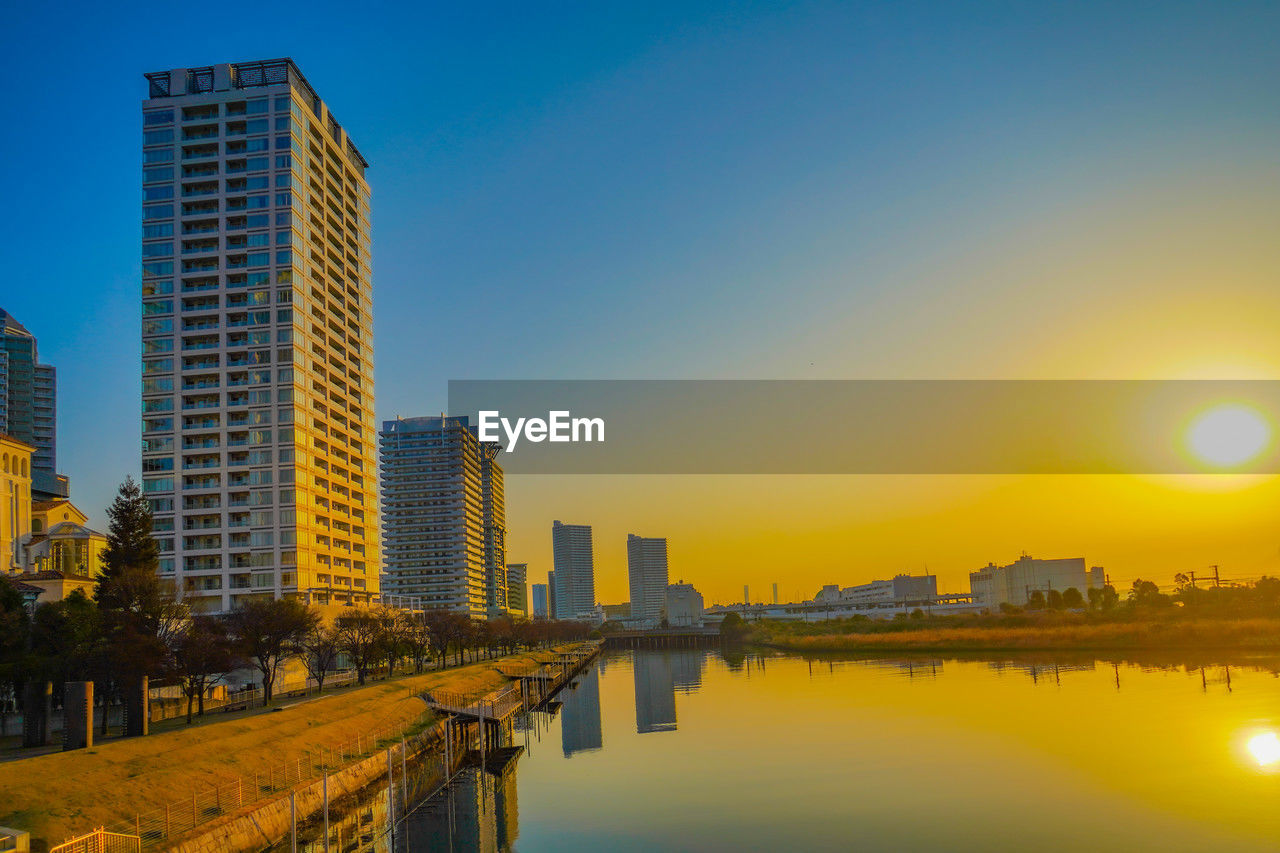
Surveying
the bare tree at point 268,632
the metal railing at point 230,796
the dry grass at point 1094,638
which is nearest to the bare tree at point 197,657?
the bare tree at point 268,632

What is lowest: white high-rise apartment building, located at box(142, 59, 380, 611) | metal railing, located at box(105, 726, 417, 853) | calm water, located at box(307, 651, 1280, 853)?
calm water, located at box(307, 651, 1280, 853)

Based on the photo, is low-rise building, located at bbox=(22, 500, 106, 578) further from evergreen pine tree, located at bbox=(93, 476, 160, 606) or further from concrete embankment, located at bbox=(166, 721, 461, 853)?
concrete embankment, located at bbox=(166, 721, 461, 853)

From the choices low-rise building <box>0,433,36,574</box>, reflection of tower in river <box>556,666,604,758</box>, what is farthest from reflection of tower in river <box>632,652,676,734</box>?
low-rise building <box>0,433,36,574</box>

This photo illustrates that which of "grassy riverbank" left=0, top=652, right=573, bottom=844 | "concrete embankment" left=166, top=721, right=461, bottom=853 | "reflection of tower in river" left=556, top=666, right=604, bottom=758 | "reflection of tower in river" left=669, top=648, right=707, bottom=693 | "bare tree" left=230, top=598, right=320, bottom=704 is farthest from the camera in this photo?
"reflection of tower in river" left=669, top=648, right=707, bottom=693

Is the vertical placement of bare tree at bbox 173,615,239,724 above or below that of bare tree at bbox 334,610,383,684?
above

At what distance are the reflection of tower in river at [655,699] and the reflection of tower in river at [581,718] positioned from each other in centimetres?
360

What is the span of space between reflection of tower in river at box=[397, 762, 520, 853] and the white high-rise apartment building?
6285 cm

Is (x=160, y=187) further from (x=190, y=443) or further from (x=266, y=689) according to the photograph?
(x=266, y=689)

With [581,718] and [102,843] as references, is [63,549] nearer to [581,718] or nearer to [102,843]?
[581,718]

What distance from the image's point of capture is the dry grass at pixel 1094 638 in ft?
353

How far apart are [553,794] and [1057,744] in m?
27.6

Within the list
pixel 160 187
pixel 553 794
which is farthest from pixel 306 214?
pixel 553 794

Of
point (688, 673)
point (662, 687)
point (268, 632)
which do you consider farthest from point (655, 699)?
point (268, 632)

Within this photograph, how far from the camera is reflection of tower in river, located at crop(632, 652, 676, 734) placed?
233ft
